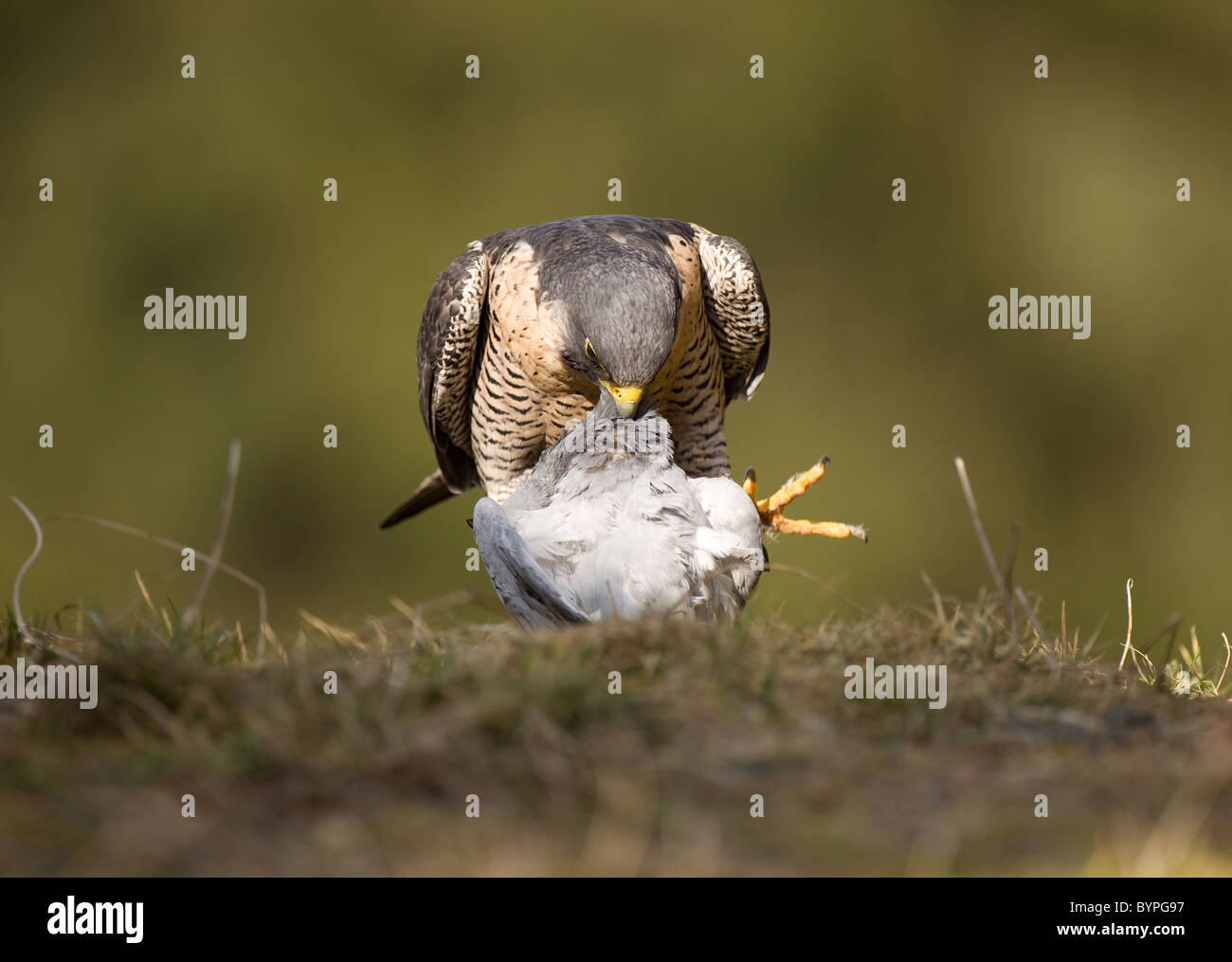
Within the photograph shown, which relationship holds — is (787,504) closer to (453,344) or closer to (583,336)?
(583,336)

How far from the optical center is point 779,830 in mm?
1796

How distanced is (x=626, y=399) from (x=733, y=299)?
1.14 meters

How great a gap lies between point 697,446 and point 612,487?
128cm

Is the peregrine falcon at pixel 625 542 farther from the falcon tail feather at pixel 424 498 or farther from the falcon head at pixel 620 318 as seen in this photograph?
the falcon tail feather at pixel 424 498

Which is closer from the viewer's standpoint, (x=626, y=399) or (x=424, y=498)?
(x=626, y=399)

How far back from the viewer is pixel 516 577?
352cm

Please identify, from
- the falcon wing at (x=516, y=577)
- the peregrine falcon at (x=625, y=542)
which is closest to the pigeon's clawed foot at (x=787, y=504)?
the peregrine falcon at (x=625, y=542)

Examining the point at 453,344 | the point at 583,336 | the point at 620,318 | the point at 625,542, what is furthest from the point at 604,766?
the point at 453,344

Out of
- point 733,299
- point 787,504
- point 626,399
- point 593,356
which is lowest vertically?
point 787,504

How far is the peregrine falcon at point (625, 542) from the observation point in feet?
11.3

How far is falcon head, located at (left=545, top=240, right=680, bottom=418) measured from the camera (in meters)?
3.96
